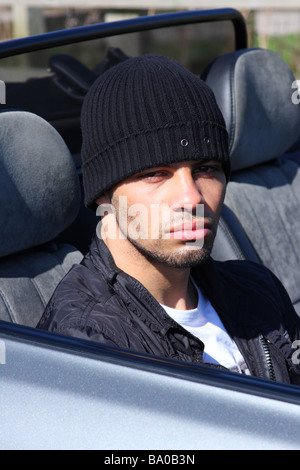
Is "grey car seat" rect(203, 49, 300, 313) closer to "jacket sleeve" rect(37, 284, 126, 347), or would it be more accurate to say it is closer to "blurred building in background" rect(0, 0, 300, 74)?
"jacket sleeve" rect(37, 284, 126, 347)

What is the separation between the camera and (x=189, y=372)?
1.33 meters

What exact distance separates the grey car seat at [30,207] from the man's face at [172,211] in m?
0.34

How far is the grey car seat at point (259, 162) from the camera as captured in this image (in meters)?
2.91

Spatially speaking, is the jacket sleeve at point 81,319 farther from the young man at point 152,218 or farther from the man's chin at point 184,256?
the man's chin at point 184,256

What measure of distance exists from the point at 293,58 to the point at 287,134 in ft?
21.0

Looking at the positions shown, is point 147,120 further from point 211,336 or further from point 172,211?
point 211,336

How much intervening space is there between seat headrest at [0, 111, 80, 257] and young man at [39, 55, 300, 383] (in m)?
0.23

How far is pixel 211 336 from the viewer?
190cm

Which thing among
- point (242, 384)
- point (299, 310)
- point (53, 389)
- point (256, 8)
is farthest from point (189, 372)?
point (256, 8)

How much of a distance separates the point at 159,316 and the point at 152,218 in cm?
21

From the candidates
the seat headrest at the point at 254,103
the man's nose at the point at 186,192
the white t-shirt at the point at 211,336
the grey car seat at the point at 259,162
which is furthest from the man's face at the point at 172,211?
the seat headrest at the point at 254,103

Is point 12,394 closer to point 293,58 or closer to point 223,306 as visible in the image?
point 223,306
